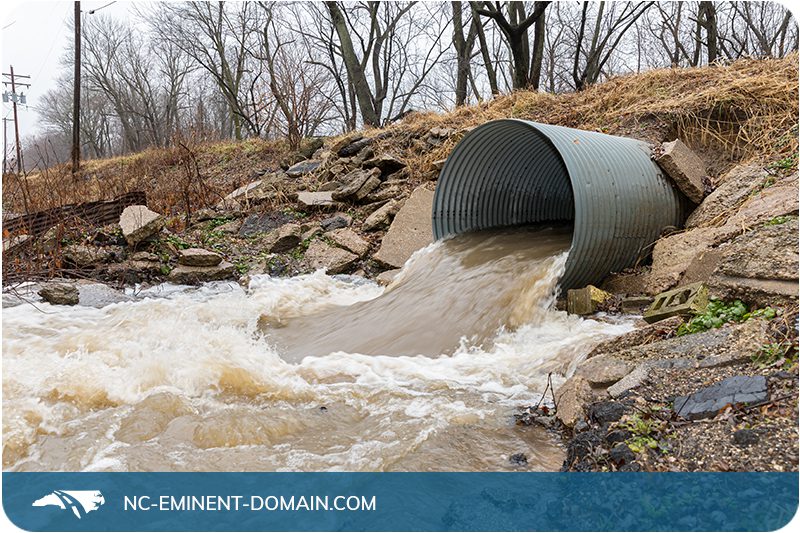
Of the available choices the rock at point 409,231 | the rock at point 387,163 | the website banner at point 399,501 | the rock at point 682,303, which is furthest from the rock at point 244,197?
the website banner at point 399,501

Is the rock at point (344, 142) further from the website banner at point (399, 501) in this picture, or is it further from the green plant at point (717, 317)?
the website banner at point (399, 501)

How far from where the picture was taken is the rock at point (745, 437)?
2.38 meters

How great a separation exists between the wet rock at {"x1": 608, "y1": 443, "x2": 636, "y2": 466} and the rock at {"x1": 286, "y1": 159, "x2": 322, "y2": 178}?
8987 mm

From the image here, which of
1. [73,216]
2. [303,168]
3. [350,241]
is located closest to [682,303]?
[350,241]

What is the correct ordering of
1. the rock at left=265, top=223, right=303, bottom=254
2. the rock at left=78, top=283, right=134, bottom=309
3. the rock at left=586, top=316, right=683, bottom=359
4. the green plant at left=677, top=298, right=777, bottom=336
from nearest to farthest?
the green plant at left=677, top=298, right=777, bottom=336 → the rock at left=586, top=316, right=683, bottom=359 → the rock at left=78, top=283, right=134, bottom=309 → the rock at left=265, top=223, right=303, bottom=254

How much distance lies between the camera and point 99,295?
6660mm

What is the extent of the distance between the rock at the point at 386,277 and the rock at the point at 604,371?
3.82m

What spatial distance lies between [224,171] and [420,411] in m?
11.8

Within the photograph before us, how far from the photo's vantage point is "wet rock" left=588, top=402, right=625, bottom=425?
282 centimetres

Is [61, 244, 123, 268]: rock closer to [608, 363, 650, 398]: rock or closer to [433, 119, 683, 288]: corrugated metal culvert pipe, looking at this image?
[433, 119, 683, 288]: corrugated metal culvert pipe

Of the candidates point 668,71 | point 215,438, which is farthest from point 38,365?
point 668,71

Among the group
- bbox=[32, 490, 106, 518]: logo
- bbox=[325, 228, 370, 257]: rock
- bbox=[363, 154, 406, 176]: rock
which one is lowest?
bbox=[32, 490, 106, 518]: logo

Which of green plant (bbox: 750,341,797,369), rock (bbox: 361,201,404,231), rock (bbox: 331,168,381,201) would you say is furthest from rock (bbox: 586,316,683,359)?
rock (bbox: 331,168,381,201)

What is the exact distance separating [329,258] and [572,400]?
17.2 ft
